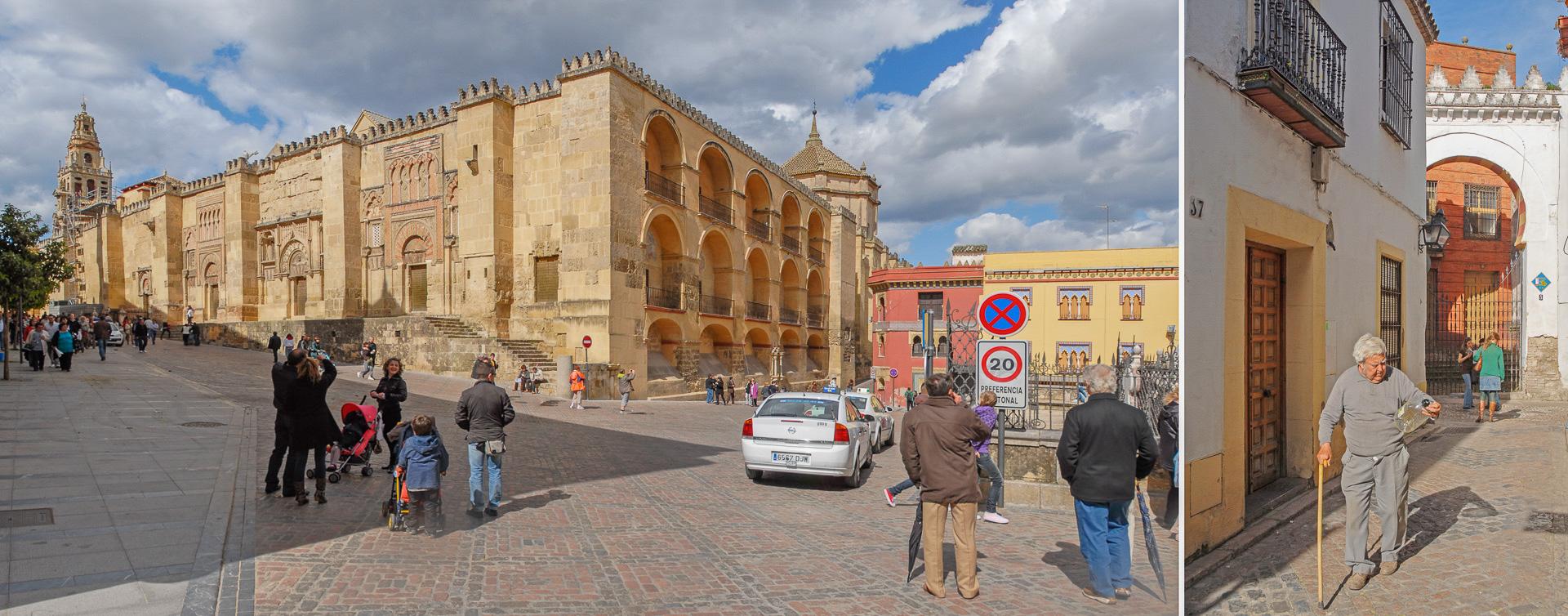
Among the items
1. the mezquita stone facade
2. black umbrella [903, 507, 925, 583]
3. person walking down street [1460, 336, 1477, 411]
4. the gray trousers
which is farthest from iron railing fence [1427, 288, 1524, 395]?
the mezquita stone facade

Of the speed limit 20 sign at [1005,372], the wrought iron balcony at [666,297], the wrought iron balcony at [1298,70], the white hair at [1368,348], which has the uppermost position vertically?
the wrought iron balcony at [1298,70]

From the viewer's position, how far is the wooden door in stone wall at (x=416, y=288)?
32.2 m

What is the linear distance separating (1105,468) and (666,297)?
2722 cm

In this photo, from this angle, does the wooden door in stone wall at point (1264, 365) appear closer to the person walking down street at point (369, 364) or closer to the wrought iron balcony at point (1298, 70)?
the wrought iron balcony at point (1298, 70)

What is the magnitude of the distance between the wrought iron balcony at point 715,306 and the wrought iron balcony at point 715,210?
3.44m

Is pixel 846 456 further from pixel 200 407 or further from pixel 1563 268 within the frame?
pixel 200 407

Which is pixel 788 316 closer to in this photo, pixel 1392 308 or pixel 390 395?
pixel 390 395

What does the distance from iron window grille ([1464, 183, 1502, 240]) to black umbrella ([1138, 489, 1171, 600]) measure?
21927 millimetres

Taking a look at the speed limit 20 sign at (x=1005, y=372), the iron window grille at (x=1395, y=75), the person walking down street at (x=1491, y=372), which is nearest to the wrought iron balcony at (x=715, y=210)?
the speed limit 20 sign at (x=1005, y=372)

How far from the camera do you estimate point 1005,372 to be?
323 inches

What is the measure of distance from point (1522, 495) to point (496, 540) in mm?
7939

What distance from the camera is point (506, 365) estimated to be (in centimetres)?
2547

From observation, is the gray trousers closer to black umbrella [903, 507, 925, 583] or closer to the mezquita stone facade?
black umbrella [903, 507, 925, 583]

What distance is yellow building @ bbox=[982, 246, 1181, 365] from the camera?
2925 centimetres
